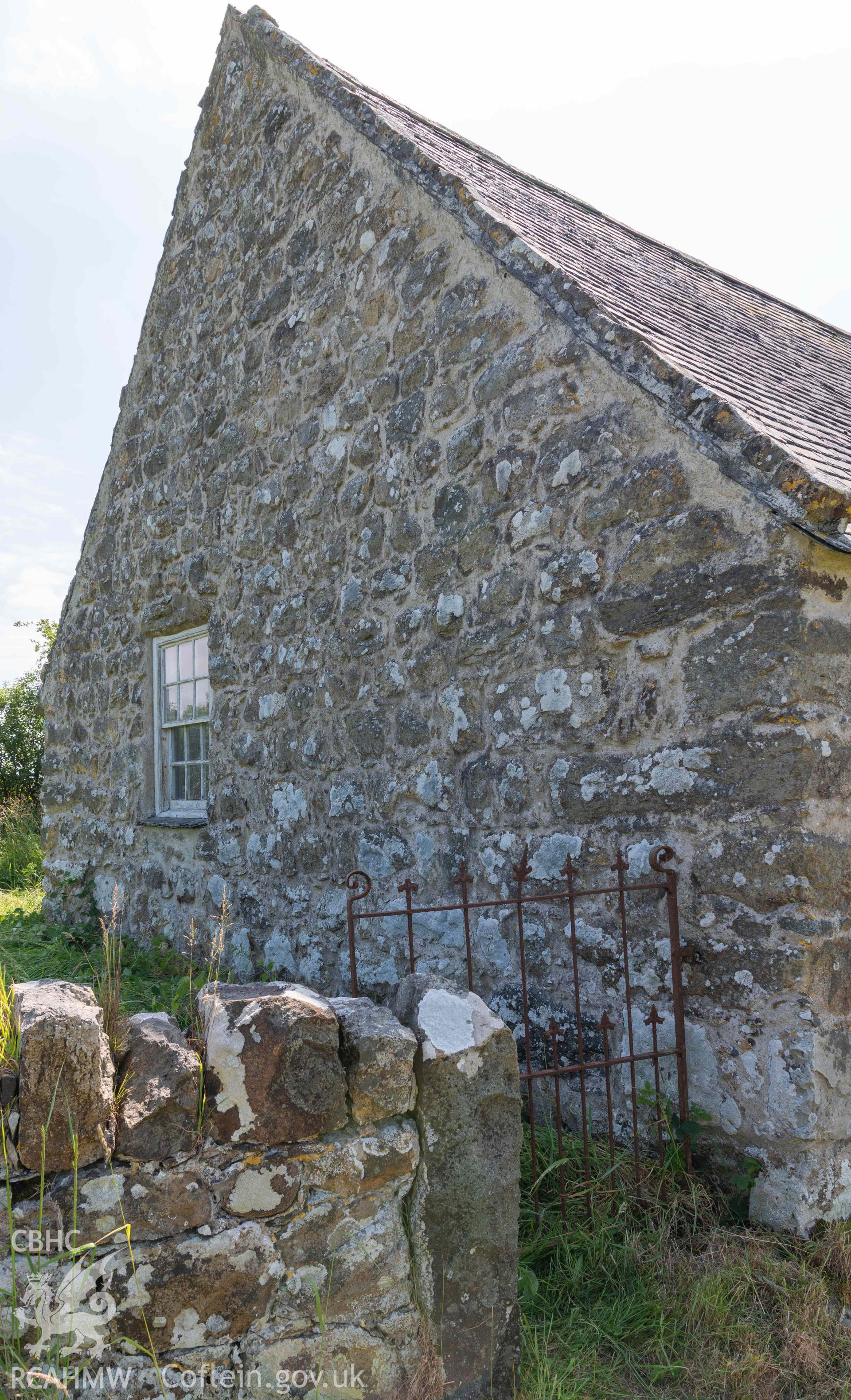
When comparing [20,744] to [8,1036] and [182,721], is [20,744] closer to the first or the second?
[182,721]

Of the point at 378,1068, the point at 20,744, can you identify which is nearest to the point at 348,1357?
the point at 378,1068

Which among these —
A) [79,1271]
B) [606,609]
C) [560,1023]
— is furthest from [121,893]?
[79,1271]

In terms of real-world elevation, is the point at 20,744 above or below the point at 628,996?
above

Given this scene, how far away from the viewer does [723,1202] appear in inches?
130

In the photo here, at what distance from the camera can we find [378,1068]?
241 cm

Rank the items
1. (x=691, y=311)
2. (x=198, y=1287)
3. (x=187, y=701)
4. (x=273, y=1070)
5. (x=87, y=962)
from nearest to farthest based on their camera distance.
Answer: (x=198, y=1287)
(x=273, y=1070)
(x=691, y=311)
(x=87, y=962)
(x=187, y=701)

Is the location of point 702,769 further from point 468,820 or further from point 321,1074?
point 321,1074

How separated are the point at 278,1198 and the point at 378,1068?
372mm

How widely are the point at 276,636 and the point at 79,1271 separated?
4228 millimetres

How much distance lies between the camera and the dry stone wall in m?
2.09

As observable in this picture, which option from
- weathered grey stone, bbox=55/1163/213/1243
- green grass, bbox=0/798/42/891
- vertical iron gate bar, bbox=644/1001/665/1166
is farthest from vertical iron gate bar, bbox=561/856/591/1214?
green grass, bbox=0/798/42/891

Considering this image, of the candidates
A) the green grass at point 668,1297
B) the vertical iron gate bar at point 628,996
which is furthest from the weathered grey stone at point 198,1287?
the vertical iron gate bar at point 628,996

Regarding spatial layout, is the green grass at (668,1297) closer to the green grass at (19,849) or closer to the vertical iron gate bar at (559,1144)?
the vertical iron gate bar at (559,1144)

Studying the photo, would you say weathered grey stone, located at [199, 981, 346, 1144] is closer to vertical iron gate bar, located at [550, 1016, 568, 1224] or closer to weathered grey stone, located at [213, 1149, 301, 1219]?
weathered grey stone, located at [213, 1149, 301, 1219]
